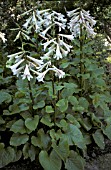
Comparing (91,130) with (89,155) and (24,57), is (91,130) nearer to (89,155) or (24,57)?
(89,155)

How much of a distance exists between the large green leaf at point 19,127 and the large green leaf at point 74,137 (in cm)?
36

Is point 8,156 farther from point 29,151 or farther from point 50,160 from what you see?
point 50,160

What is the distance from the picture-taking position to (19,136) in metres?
2.53

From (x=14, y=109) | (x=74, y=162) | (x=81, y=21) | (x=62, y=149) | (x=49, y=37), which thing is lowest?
A: (x=74, y=162)

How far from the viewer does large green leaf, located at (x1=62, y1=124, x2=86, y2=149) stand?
2.51 metres

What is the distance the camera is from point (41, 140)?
99.3 inches

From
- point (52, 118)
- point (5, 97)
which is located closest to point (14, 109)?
point (5, 97)

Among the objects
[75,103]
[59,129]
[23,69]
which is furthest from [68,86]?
[23,69]

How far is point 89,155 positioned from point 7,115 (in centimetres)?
90

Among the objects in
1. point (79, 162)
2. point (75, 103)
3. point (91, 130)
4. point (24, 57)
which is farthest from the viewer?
point (91, 130)

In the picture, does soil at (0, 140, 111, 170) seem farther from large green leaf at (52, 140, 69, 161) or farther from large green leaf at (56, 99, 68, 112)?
large green leaf at (56, 99, 68, 112)

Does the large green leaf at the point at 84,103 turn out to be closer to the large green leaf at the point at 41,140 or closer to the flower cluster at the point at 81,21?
the large green leaf at the point at 41,140

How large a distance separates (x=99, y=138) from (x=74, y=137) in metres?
0.35

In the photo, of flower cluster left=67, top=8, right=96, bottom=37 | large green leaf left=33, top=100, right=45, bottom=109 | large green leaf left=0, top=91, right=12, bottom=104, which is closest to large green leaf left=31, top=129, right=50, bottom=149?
large green leaf left=33, top=100, right=45, bottom=109
